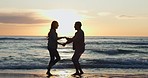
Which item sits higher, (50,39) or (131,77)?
(50,39)

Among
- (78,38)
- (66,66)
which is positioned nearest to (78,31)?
(78,38)

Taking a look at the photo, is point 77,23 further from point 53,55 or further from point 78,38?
point 53,55

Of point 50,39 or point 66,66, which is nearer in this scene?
point 50,39

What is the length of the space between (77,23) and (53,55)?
1.47 m

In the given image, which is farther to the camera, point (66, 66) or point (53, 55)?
point (66, 66)

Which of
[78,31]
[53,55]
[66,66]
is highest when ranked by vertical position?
[78,31]

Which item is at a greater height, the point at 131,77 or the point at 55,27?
the point at 55,27

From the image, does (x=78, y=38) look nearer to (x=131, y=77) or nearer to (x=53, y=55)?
(x=53, y=55)

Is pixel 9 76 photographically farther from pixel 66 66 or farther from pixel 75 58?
pixel 66 66

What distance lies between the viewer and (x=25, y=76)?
1309cm

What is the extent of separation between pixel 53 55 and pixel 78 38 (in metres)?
1.11

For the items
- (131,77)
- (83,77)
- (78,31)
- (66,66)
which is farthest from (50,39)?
(66,66)

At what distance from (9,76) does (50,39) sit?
2.13 meters

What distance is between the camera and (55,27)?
41.4ft
